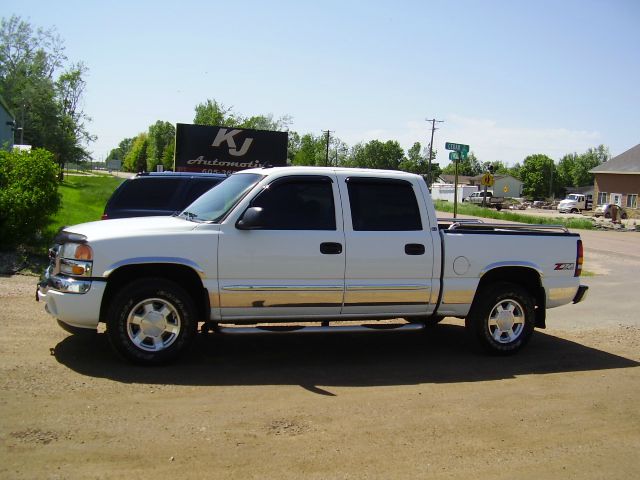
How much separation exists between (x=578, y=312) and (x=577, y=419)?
566 centimetres

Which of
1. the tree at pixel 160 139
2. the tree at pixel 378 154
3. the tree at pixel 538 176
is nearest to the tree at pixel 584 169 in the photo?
the tree at pixel 538 176

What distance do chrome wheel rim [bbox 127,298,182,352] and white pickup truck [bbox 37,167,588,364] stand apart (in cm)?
1

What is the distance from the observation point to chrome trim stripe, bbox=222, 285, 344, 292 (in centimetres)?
601

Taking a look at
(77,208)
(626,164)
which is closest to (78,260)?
(77,208)

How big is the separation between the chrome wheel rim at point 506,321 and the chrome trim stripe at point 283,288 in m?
1.97

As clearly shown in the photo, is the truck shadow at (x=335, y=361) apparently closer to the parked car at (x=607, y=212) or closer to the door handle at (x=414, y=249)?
the door handle at (x=414, y=249)

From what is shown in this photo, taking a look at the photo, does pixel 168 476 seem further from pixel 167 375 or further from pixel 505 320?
pixel 505 320

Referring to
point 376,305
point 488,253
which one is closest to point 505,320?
point 488,253

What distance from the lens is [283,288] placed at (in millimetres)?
6125

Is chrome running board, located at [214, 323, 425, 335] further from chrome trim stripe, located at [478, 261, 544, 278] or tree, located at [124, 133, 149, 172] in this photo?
tree, located at [124, 133, 149, 172]

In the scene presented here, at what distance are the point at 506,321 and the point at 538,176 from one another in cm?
11876

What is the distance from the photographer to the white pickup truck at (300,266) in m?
5.80

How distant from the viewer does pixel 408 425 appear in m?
4.95

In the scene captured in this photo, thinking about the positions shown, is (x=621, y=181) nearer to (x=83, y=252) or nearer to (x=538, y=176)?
(x=538, y=176)
